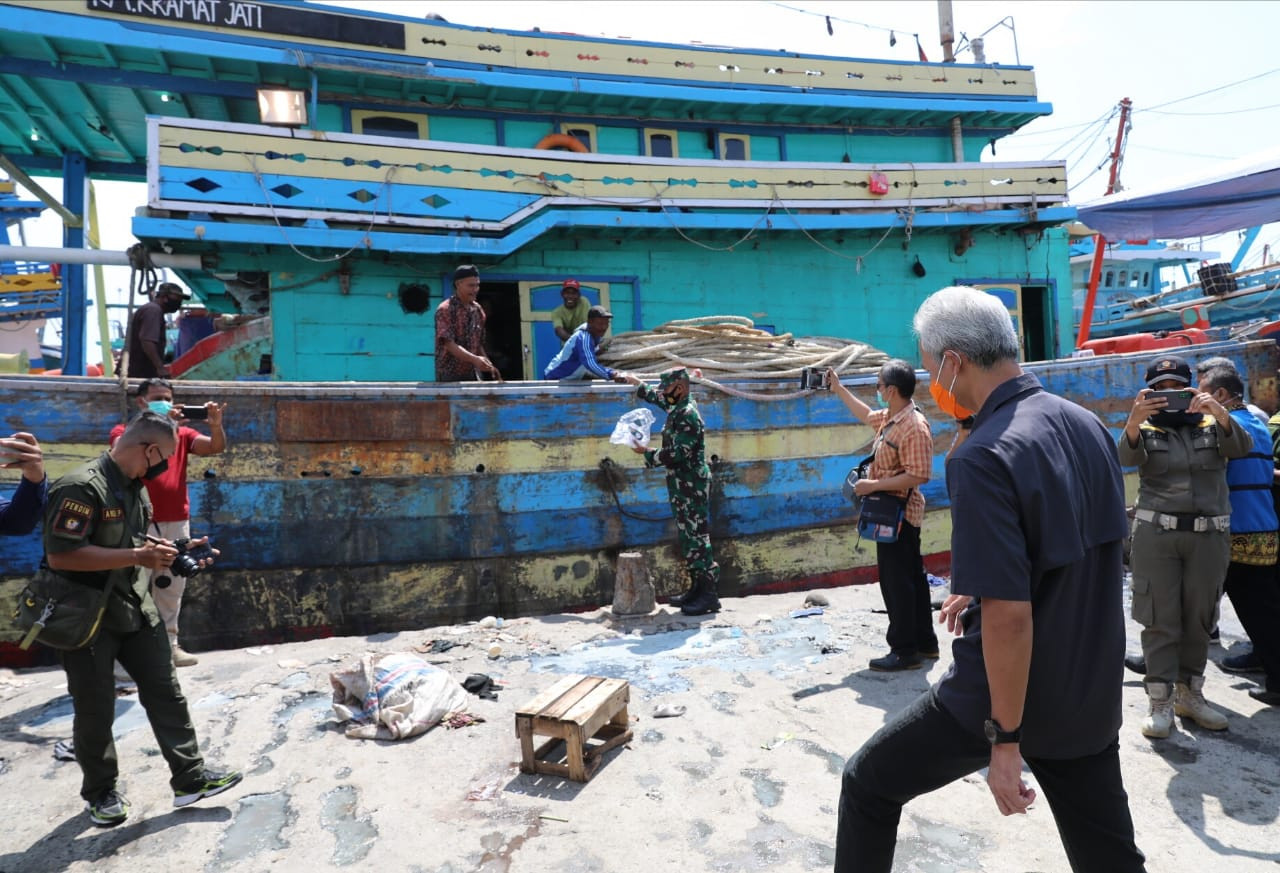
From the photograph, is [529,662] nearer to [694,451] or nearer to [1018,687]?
[694,451]

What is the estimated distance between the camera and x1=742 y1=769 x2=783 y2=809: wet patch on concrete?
3.42 m

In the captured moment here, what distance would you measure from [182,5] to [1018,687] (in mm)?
10004

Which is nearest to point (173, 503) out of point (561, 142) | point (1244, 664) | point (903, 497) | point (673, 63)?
point (903, 497)

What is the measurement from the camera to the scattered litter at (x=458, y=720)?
→ 4230 millimetres

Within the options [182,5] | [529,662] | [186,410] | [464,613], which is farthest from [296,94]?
[529,662]

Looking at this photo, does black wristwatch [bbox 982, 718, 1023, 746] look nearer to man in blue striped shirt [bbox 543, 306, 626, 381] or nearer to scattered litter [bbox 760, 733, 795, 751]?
scattered litter [bbox 760, 733, 795, 751]

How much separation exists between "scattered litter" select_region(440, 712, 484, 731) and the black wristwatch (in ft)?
10.1

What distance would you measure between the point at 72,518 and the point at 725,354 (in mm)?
5747

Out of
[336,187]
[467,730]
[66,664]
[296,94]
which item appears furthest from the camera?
[296,94]

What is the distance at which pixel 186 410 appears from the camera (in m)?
5.25

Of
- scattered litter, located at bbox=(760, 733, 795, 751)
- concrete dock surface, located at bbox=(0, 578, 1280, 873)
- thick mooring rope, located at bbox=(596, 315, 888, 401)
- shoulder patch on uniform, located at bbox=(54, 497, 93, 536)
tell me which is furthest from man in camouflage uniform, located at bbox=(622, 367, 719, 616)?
shoulder patch on uniform, located at bbox=(54, 497, 93, 536)

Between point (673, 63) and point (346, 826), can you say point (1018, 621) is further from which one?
point (673, 63)

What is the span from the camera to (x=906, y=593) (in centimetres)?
485

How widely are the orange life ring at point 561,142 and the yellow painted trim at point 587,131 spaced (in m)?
0.22
